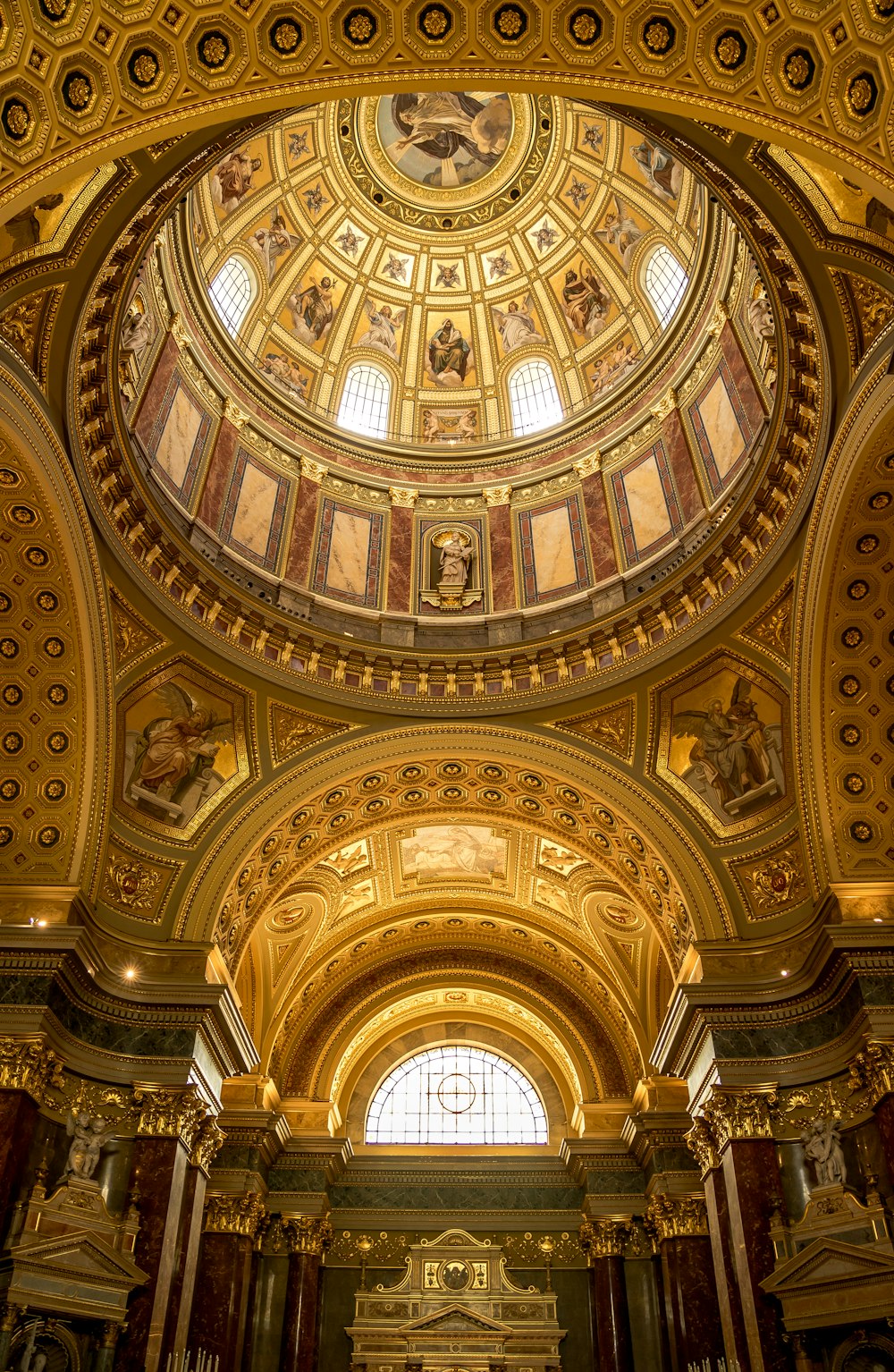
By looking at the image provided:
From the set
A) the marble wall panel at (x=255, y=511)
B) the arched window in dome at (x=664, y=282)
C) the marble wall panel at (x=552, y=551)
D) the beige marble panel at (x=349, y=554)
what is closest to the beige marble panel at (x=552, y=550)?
the marble wall panel at (x=552, y=551)

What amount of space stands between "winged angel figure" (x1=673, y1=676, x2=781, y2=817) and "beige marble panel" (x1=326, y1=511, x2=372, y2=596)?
6.94m

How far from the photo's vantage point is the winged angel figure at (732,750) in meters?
18.6

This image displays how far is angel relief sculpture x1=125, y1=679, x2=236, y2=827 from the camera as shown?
736 inches

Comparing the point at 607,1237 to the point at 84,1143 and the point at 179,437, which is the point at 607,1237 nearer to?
the point at 84,1143

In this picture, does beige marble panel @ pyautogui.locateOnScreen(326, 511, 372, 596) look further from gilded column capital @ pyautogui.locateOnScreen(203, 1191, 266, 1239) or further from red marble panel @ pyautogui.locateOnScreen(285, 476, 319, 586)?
gilded column capital @ pyautogui.locateOnScreen(203, 1191, 266, 1239)

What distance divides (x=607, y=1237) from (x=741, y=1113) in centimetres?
878

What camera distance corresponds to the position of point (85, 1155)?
15.7m

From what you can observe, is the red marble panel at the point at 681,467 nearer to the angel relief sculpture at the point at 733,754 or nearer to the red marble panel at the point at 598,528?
the red marble panel at the point at 598,528

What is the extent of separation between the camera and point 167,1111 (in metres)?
16.7

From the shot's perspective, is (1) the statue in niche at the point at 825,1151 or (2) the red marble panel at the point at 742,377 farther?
(2) the red marble panel at the point at 742,377

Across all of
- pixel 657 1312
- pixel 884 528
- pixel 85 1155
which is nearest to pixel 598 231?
pixel 884 528

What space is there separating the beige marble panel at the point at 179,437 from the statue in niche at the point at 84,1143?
10509 mm

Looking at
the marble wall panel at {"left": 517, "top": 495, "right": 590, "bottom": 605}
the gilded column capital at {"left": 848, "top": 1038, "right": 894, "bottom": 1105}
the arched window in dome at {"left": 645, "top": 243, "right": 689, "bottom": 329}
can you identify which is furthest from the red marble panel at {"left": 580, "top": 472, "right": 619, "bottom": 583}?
the gilded column capital at {"left": 848, "top": 1038, "right": 894, "bottom": 1105}

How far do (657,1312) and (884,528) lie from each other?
16278 mm
